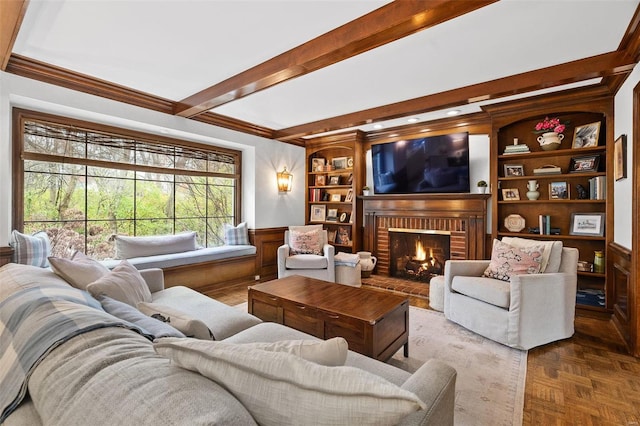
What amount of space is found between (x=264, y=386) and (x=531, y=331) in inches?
105

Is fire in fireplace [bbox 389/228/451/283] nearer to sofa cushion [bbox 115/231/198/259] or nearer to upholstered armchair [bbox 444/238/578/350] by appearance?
upholstered armchair [bbox 444/238/578/350]

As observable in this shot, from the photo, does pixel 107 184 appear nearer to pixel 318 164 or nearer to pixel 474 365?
pixel 318 164

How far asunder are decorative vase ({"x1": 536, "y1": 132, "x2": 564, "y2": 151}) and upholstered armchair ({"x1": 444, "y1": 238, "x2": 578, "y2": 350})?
4.49 feet

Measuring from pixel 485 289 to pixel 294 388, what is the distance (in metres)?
2.57

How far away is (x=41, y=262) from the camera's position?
2.79 metres

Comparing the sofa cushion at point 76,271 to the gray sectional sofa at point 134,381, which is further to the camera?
the sofa cushion at point 76,271

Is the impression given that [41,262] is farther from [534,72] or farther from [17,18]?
[534,72]

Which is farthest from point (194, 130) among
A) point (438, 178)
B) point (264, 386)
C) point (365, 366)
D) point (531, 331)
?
point (531, 331)

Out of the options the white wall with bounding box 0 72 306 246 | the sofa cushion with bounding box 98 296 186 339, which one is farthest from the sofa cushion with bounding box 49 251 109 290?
the white wall with bounding box 0 72 306 246

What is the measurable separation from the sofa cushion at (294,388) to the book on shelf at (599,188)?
3844 mm

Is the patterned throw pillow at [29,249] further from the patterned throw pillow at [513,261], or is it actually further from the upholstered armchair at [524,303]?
the patterned throw pillow at [513,261]

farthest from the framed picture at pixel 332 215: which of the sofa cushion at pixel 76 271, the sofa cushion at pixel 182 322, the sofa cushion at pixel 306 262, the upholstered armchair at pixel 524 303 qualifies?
the sofa cushion at pixel 182 322

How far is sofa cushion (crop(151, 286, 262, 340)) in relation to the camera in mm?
1862

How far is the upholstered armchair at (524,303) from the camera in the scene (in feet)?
8.15
